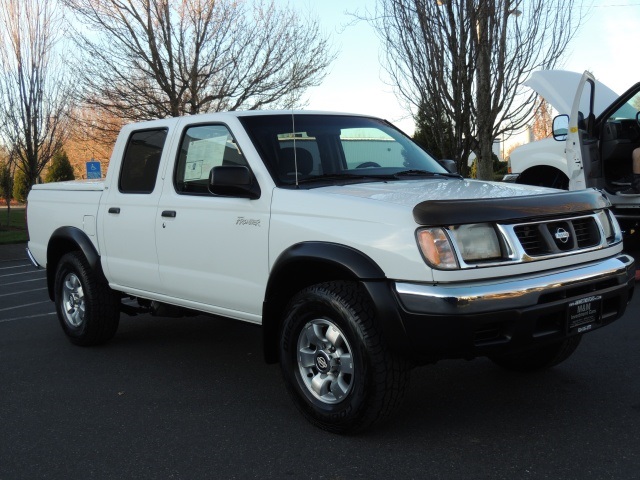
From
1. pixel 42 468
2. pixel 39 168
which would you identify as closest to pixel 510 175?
pixel 42 468

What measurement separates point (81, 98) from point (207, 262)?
17.2m

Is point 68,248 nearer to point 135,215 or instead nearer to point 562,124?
point 135,215

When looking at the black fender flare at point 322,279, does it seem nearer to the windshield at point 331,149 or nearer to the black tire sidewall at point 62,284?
the windshield at point 331,149

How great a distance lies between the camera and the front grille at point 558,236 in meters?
3.75

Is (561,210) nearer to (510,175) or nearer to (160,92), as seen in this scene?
(510,175)

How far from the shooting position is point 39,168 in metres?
21.1

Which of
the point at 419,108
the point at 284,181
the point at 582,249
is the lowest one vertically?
the point at 582,249

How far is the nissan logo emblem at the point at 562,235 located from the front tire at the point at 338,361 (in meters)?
1.06

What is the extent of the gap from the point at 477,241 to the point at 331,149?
157 centimetres

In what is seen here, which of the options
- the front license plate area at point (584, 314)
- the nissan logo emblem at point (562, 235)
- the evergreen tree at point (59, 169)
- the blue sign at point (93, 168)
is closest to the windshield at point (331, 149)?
the nissan logo emblem at point (562, 235)

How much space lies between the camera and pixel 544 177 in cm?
1004

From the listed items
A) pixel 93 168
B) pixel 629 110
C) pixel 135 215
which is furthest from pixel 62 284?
pixel 93 168

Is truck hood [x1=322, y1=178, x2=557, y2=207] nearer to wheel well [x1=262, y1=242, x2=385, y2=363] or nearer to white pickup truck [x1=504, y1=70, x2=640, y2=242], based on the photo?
wheel well [x1=262, y1=242, x2=385, y2=363]

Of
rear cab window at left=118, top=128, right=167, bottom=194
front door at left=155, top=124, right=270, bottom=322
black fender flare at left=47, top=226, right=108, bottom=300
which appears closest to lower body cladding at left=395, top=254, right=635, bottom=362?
front door at left=155, top=124, right=270, bottom=322
